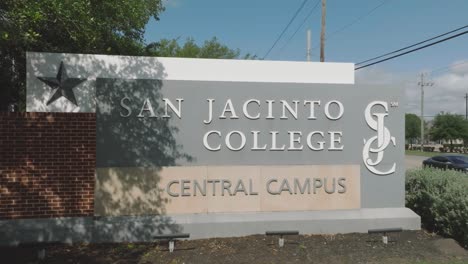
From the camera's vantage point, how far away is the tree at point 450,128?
70.0m

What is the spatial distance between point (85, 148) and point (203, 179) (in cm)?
225

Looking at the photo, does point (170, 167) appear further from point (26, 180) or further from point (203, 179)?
point (26, 180)

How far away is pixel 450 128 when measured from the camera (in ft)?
231

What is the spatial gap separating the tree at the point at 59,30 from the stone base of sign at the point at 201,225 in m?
3.29

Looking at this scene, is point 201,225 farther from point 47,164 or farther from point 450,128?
point 450,128

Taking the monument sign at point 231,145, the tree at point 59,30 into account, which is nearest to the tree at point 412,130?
the tree at point 59,30

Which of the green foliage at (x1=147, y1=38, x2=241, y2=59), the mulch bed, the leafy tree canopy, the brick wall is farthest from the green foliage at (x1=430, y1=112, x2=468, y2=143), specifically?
the brick wall

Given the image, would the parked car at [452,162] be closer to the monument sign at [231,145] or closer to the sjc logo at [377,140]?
the sjc logo at [377,140]

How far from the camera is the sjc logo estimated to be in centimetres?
905

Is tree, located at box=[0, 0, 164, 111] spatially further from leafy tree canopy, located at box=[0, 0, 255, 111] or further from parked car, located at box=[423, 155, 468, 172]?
parked car, located at box=[423, 155, 468, 172]

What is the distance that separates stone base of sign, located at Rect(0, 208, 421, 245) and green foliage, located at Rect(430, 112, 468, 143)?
224 ft

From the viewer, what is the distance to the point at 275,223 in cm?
842

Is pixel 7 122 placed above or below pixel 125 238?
above

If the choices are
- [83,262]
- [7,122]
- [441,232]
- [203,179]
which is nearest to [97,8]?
[7,122]
